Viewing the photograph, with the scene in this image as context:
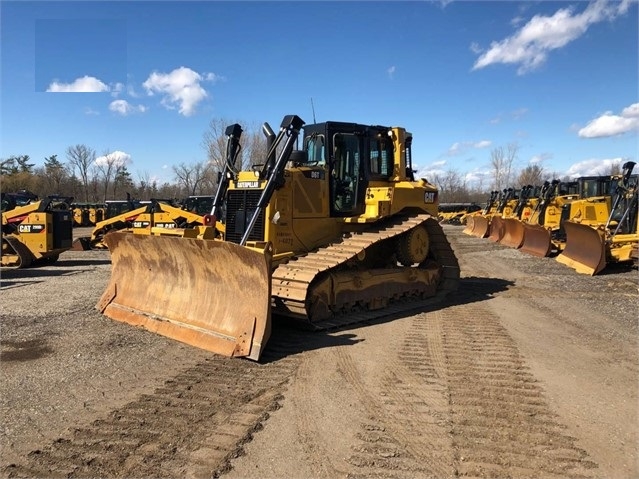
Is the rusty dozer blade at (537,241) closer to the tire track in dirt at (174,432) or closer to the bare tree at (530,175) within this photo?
the tire track in dirt at (174,432)

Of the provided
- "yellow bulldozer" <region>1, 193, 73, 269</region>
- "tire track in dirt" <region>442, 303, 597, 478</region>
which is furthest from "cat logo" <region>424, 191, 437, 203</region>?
"yellow bulldozer" <region>1, 193, 73, 269</region>

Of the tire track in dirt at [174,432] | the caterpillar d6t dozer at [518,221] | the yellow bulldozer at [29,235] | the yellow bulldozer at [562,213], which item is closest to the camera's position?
the tire track in dirt at [174,432]

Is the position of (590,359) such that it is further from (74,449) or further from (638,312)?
(74,449)

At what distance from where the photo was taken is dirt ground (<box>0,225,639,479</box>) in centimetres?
326

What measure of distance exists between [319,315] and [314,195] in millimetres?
2042

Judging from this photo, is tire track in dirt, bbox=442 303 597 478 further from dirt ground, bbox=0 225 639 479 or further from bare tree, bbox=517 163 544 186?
bare tree, bbox=517 163 544 186

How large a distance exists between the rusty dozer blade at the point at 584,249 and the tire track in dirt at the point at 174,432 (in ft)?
32.6

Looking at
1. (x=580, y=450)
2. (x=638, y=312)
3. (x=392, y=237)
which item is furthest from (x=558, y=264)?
(x=580, y=450)

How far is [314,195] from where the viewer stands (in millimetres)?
7875

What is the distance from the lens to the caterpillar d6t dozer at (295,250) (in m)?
5.86

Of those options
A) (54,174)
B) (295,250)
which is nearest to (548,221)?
(295,250)

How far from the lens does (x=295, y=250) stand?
7625mm

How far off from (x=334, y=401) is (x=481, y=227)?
2242 cm

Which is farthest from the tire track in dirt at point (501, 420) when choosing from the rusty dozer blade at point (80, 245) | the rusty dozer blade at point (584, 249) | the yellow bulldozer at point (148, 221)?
the rusty dozer blade at point (80, 245)
